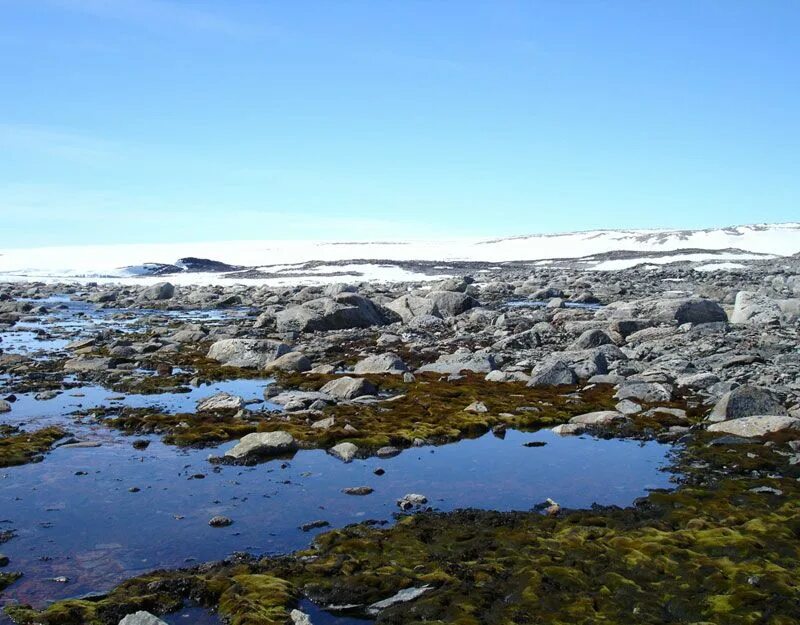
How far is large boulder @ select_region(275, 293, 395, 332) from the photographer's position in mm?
30031

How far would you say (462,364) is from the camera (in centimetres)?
2130

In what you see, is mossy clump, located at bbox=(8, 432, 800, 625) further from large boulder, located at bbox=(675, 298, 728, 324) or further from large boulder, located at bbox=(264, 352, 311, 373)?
large boulder, located at bbox=(675, 298, 728, 324)

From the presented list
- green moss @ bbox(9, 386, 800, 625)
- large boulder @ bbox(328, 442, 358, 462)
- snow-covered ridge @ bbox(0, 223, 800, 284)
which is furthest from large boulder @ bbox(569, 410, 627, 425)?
snow-covered ridge @ bbox(0, 223, 800, 284)

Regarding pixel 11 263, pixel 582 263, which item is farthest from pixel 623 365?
pixel 11 263

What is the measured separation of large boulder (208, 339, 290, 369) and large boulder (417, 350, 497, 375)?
499 cm

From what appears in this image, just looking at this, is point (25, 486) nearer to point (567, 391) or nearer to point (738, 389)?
point (567, 391)

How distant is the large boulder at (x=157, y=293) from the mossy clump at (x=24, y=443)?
3942 cm

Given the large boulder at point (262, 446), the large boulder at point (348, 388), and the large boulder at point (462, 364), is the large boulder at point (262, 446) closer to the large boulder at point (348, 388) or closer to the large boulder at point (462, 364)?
the large boulder at point (348, 388)

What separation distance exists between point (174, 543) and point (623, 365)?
1450cm

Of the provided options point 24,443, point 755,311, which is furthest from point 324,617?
point 755,311

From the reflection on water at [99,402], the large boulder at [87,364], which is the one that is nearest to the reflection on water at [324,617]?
the reflection on water at [99,402]

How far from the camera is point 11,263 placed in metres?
102

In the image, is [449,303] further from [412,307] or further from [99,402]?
[99,402]

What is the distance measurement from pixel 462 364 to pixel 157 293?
37.8m
